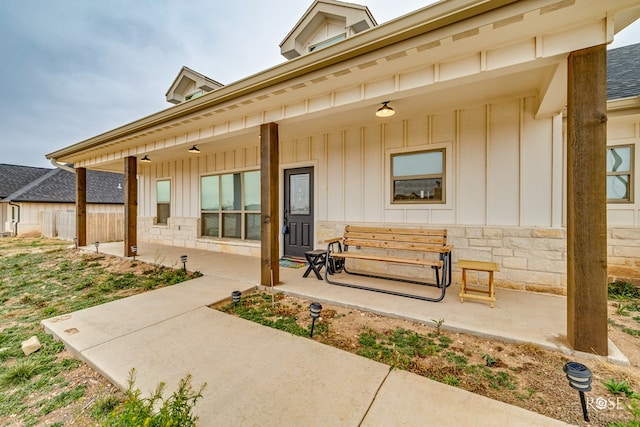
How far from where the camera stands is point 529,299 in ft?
10.7

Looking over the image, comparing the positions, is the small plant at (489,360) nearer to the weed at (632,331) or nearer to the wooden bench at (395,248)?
the wooden bench at (395,248)

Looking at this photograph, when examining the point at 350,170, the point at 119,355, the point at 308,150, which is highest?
the point at 308,150

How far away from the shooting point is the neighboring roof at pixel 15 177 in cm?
1526

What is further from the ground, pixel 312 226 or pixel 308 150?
pixel 308 150

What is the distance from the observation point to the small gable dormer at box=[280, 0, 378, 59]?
5.26 m

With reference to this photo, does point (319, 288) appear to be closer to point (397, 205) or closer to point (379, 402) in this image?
point (397, 205)

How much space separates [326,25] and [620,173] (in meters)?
6.03

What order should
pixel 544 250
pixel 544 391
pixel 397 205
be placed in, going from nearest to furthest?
pixel 544 391, pixel 544 250, pixel 397 205

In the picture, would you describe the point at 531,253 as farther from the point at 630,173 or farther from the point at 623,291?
the point at 630,173

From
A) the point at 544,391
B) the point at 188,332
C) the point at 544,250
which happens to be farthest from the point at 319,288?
the point at 544,250

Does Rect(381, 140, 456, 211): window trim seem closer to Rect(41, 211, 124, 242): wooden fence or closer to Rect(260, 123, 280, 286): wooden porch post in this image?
Rect(260, 123, 280, 286): wooden porch post

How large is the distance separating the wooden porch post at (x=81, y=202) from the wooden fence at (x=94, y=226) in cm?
168

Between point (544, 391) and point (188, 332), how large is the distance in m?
2.94

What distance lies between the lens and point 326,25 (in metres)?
5.75
